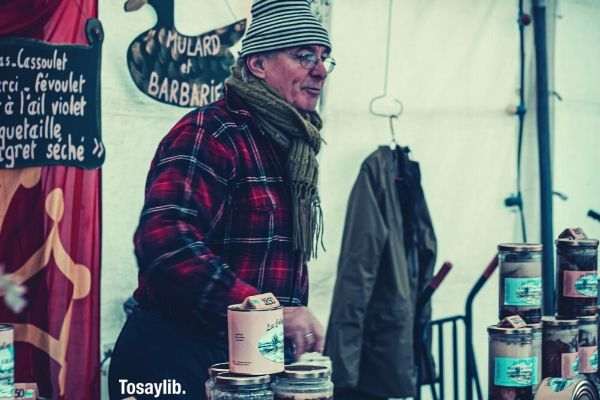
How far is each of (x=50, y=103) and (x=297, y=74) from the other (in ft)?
3.22

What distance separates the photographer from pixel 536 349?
3.50 meters

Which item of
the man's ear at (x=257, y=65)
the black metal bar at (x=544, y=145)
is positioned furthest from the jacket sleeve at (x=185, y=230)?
the black metal bar at (x=544, y=145)

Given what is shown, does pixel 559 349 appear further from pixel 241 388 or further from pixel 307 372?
pixel 241 388

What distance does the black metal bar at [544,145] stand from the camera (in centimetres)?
526

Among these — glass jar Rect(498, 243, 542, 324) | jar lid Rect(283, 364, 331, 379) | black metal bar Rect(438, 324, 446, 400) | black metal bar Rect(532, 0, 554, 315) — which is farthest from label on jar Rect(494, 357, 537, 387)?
black metal bar Rect(532, 0, 554, 315)

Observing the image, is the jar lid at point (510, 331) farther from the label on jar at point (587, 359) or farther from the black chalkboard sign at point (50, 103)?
the black chalkboard sign at point (50, 103)

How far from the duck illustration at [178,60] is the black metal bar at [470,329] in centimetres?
161

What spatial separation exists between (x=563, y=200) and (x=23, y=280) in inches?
123

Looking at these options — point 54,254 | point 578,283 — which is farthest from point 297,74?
point 578,283

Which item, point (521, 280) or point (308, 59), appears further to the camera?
point (308, 59)

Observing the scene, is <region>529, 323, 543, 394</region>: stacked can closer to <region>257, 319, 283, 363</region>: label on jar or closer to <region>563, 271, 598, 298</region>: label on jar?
<region>563, 271, 598, 298</region>: label on jar

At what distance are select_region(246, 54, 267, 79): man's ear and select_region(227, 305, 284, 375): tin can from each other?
1.23 meters

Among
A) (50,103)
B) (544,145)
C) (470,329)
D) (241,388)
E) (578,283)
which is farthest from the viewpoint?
(544,145)

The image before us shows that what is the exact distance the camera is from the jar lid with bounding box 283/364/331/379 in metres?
2.91
